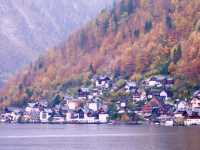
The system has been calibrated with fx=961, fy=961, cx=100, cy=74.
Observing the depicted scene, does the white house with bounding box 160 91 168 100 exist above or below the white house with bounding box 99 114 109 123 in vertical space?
above

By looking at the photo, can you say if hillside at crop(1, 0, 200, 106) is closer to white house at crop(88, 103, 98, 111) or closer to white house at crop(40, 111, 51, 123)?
white house at crop(88, 103, 98, 111)

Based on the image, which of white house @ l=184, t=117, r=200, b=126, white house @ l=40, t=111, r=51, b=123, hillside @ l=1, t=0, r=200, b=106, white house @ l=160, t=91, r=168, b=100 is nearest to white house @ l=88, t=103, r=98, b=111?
white house @ l=40, t=111, r=51, b=123

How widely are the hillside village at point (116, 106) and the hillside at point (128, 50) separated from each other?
8.64ft

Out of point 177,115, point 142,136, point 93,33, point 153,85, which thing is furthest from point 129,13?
point 142,136

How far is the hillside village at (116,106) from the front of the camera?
126688mm

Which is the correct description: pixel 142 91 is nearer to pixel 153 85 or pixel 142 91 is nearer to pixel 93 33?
pixel 153 85

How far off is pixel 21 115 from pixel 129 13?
114 ft

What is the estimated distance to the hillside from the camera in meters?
144

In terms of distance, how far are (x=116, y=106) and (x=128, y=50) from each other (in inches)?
1095

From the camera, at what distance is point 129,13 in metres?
176

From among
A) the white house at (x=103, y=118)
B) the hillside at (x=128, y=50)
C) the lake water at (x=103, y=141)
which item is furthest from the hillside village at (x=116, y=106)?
the lake water at (x=103, y=141)

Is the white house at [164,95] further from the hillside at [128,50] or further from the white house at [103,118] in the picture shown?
the white house at [103,118]

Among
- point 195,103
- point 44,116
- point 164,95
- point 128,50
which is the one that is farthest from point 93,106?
point 128,50

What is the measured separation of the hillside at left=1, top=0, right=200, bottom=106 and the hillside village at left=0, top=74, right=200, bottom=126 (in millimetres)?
2634
